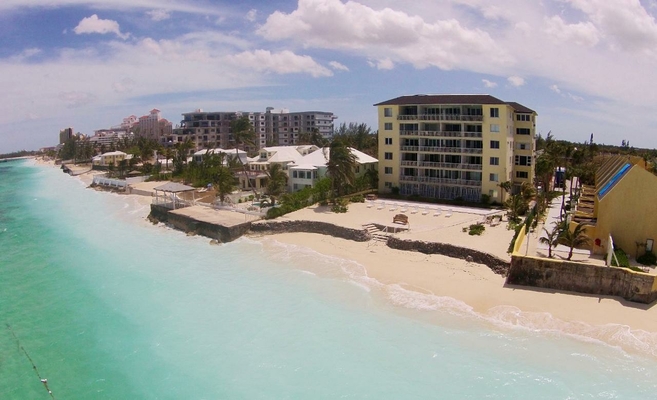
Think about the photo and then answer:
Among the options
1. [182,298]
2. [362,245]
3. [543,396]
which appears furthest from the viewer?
[362,245]

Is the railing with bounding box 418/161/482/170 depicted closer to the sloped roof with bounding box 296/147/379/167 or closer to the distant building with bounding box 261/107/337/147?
the sloped roof with bounding box 296/147/379/167

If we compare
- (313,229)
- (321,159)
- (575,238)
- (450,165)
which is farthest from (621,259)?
(321,159)

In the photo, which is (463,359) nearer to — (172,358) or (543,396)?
(543,396)

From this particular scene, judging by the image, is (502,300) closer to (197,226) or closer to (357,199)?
(357,199)

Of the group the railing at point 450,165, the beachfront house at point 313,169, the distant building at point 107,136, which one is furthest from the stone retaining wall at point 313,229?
the distant building at point 107,136

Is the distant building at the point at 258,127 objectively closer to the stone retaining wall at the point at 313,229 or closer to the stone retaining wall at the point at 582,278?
the stone retaining wall at the point at 313,229

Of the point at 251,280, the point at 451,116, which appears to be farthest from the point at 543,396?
the point at 451,116
